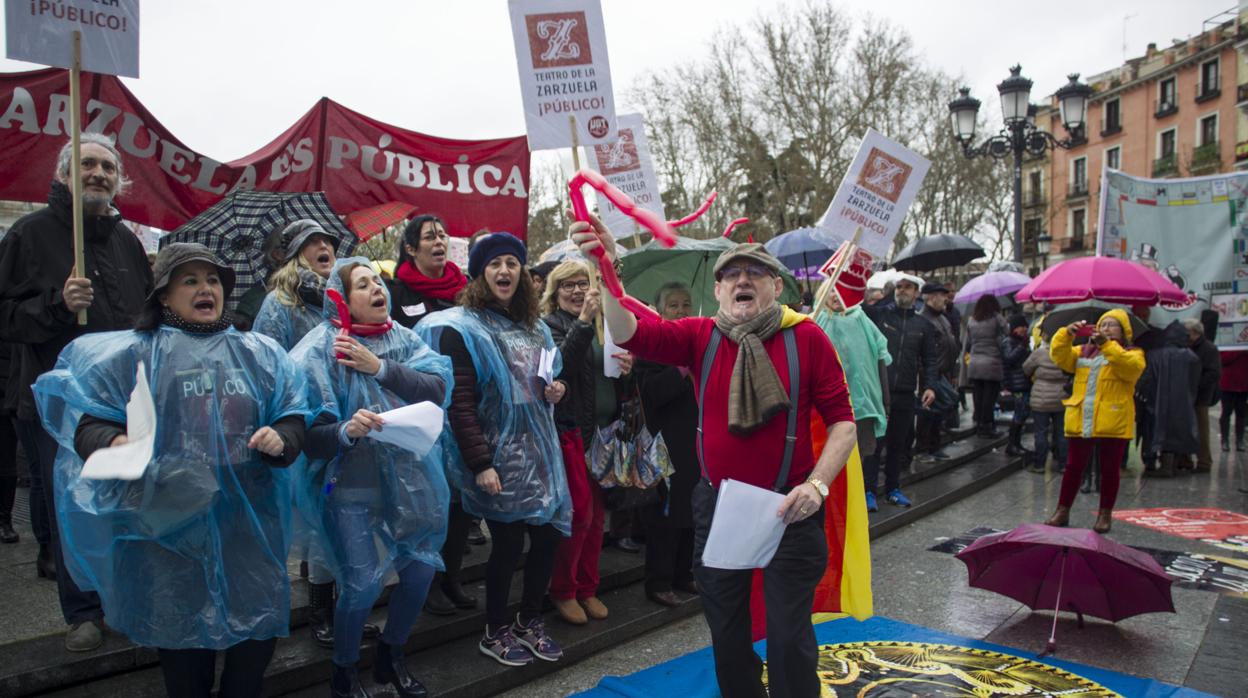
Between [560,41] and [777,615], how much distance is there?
8.53 ft

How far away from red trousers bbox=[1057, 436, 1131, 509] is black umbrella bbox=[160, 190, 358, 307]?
215 inches

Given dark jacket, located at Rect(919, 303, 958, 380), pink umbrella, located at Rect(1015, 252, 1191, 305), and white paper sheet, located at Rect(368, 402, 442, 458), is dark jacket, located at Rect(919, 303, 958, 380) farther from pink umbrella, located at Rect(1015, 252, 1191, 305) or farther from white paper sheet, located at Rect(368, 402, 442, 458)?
white paper sheet, located at Rect(368, 402, 442, 458)

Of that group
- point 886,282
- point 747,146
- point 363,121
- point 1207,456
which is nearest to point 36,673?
point 363,121

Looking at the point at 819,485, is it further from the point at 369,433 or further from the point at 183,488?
the point at 183,488

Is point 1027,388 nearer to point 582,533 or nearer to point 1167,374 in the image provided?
point 1167,374

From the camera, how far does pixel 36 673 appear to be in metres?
3.19

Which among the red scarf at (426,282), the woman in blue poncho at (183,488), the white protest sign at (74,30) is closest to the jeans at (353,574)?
the woman in blue poncho at (183,488)

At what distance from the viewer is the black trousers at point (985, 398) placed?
10641 millimetres

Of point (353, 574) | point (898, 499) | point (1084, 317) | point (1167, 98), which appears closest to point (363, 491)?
point (353, 574)

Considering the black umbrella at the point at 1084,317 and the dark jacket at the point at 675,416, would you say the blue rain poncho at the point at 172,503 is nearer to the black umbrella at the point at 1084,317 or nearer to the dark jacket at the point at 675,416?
the dark jacket at the point at 675,416

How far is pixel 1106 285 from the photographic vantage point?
7.74 meters

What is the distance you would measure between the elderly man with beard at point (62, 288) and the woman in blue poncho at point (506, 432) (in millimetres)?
1283

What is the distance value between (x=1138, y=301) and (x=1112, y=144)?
173 ft

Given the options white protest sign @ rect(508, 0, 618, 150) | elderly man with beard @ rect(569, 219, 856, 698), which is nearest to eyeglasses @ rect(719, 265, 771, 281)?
elderly man with beard @ rect(569, 219, 856, 698)
